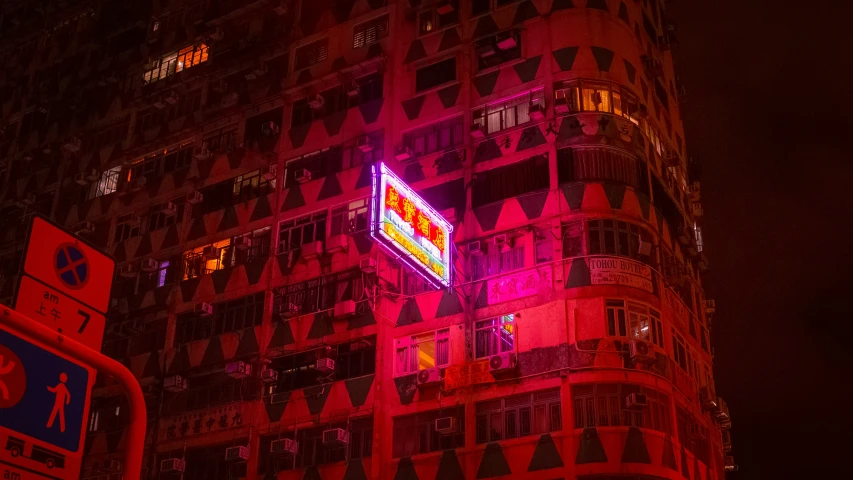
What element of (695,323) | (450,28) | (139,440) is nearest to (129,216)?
(450,28)

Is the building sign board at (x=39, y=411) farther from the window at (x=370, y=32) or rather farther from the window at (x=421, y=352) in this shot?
the window at (x=370, y=32)

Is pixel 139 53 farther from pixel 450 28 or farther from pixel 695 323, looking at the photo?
pixel 695 323

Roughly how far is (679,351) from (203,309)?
14.9 meters

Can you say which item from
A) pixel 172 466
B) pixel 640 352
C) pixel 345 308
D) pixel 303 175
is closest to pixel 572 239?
pixel 640 352

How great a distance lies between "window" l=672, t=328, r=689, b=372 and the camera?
1067 inches

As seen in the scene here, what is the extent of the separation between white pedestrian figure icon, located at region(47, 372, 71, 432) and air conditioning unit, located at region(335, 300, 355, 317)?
23.7 meters

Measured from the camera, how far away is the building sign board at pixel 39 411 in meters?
4.50

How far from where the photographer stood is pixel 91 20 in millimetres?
41844

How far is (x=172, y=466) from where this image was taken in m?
29.6

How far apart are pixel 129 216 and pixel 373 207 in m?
15.5

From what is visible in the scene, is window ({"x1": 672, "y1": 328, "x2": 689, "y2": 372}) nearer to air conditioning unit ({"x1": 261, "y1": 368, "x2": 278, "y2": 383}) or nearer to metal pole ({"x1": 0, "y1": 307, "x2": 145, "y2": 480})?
air conditioning unit ({"x1": 261, "y1": 368, "x2": 278, "y2": 383})

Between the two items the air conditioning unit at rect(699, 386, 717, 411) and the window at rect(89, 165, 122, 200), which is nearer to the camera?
the air conditioning unit at rect(699, 386, 717, 411)

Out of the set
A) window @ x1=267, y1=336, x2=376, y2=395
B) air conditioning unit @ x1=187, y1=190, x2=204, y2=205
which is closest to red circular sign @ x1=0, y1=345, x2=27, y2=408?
window @ x1=267, y1=336, x2=376, y2=395

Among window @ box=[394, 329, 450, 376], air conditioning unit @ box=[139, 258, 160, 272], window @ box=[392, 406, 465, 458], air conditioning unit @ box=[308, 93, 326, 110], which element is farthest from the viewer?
air conditioning unit @ box=[139, 258, 160, 272]
